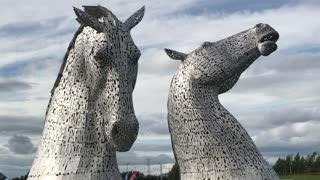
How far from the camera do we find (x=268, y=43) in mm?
7566

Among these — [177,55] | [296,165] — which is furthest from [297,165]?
[177,55]

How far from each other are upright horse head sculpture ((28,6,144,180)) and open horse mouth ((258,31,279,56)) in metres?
3.27

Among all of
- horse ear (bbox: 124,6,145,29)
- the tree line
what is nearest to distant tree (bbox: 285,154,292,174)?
the tree line

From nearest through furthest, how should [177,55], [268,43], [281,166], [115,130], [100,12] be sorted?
[115,130] < [100,12] < [268,43] < [177,55] < [281,166]

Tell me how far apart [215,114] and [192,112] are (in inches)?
12.0

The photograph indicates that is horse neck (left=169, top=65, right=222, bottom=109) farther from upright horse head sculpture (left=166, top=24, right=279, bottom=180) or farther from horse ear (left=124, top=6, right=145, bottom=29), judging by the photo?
horse ear (left=124, top=6, right=145, bottom=29)

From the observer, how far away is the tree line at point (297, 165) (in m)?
39.0

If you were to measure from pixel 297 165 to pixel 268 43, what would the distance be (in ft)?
115

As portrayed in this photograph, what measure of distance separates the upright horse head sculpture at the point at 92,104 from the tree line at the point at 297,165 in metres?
34.0

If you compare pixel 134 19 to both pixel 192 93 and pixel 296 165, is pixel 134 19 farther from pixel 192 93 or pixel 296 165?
pixel 296 165

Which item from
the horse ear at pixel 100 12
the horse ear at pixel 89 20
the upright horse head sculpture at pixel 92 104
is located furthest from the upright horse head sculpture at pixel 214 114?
the horse ear at pixel 89 20

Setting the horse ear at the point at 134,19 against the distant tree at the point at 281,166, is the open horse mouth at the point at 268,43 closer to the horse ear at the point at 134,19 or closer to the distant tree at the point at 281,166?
the horse ear at the point at 134,19

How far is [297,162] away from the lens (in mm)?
41906

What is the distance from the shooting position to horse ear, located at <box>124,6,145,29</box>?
175 inches
